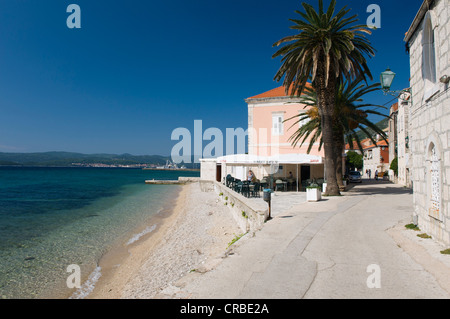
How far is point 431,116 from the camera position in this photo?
20.8ft

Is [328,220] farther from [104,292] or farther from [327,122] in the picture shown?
[327,122]

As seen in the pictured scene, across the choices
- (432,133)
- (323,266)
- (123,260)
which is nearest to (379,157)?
(432,133)

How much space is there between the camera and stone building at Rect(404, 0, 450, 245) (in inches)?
221

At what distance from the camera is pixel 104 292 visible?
24.7ft

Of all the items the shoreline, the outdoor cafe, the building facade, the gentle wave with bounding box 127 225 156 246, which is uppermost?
the building facade

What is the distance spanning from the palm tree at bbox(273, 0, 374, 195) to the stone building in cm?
739

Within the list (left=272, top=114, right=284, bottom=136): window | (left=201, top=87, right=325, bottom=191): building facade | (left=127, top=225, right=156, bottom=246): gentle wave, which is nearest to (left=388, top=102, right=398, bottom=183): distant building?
(left=201, top=87, right=325, bottom=191): building facade

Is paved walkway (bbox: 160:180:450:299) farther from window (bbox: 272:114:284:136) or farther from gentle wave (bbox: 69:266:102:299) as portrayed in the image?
window (bbox: 272:114:284:136)

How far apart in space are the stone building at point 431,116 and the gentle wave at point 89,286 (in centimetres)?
853

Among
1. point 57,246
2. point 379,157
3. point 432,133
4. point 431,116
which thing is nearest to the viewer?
point 432,133

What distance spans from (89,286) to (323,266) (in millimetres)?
6521

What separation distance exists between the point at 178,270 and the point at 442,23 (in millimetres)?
8627

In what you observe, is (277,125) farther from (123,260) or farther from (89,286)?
(89,286)

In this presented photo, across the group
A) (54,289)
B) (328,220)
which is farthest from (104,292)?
A: (328,220)
